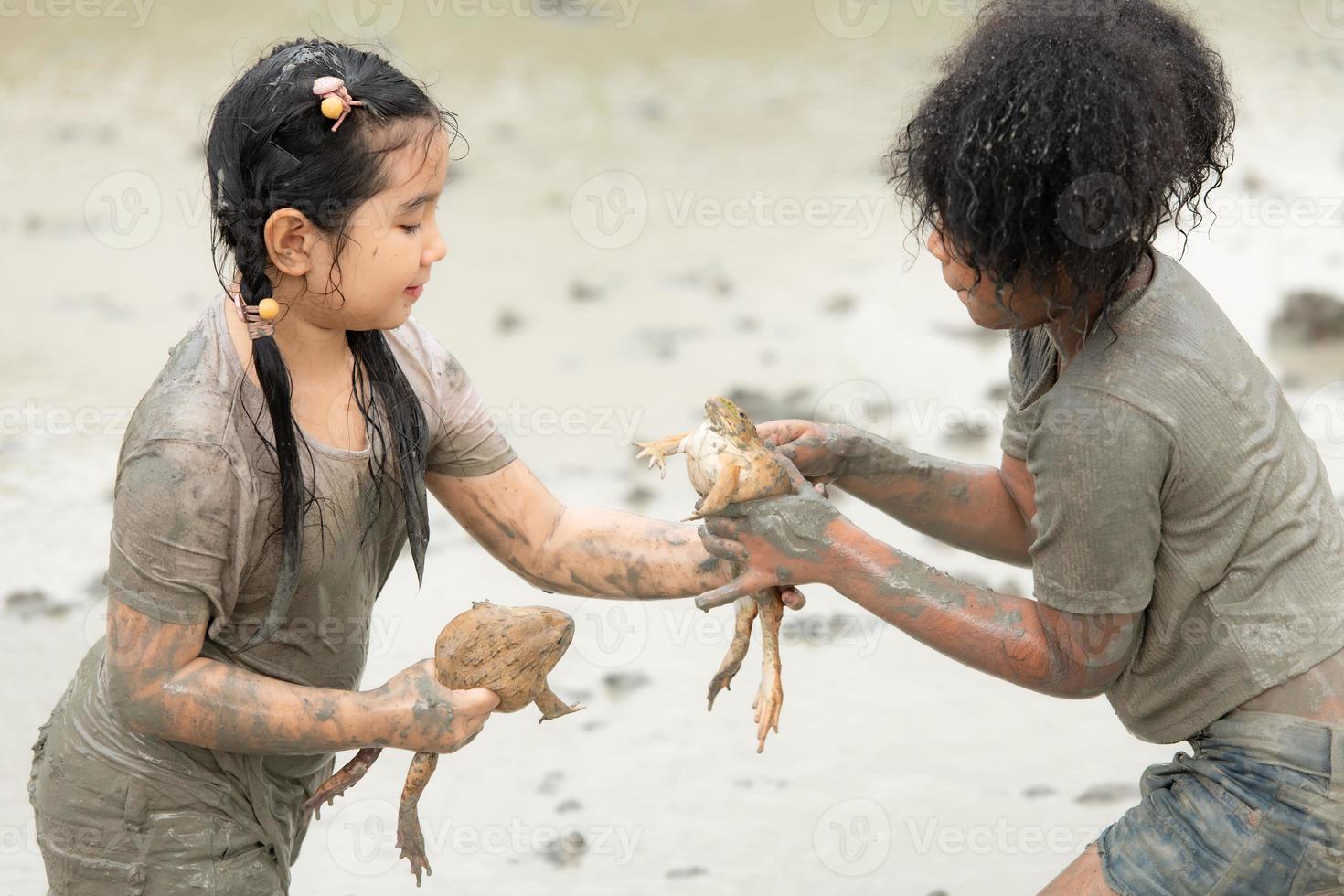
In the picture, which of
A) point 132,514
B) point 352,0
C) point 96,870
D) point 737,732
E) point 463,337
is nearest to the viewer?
point 132,514

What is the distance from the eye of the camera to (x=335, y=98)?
2.33 metres

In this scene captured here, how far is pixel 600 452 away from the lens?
5.99m

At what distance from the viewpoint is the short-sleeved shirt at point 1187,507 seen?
2.42 metres

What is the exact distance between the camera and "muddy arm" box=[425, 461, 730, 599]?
2.93m

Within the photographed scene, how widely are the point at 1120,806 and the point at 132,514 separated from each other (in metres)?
2.91

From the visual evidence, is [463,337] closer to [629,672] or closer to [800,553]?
[629,672]

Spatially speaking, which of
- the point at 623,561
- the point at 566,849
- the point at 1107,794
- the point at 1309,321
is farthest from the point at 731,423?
the point at 1309,321

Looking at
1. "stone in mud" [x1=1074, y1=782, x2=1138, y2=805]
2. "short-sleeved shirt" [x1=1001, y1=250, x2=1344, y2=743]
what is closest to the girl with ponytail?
"short-sleeved shirt" [x1=1001, y1=250, x2=1344, y2=743]

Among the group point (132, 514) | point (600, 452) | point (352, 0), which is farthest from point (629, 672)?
point (352, 0)

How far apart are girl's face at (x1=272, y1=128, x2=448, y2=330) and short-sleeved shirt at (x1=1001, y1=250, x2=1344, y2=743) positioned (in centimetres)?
100

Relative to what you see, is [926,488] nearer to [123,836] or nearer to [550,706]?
[550,706]

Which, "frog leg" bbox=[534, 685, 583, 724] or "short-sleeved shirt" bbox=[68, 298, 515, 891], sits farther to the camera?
"frog leg" bbox=[534, 685, 583, 724]

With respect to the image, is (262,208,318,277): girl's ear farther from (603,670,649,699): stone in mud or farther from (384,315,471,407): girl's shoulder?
(603,670,649,699): stone in mud

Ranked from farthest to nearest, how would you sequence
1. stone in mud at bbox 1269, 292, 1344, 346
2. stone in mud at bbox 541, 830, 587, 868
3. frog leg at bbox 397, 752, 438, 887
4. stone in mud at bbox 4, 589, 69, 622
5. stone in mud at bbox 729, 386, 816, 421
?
stone in mud at bbox 1269, 292, 1344, 346 < stone in mud at bbox 729, 386, 816, 421 < stone in mud at bbox 4, 589, 69, 622 < stone in mud at bbox 541, 830, 587, 868 < frog leg at bbox 397, 752, 438, 887
